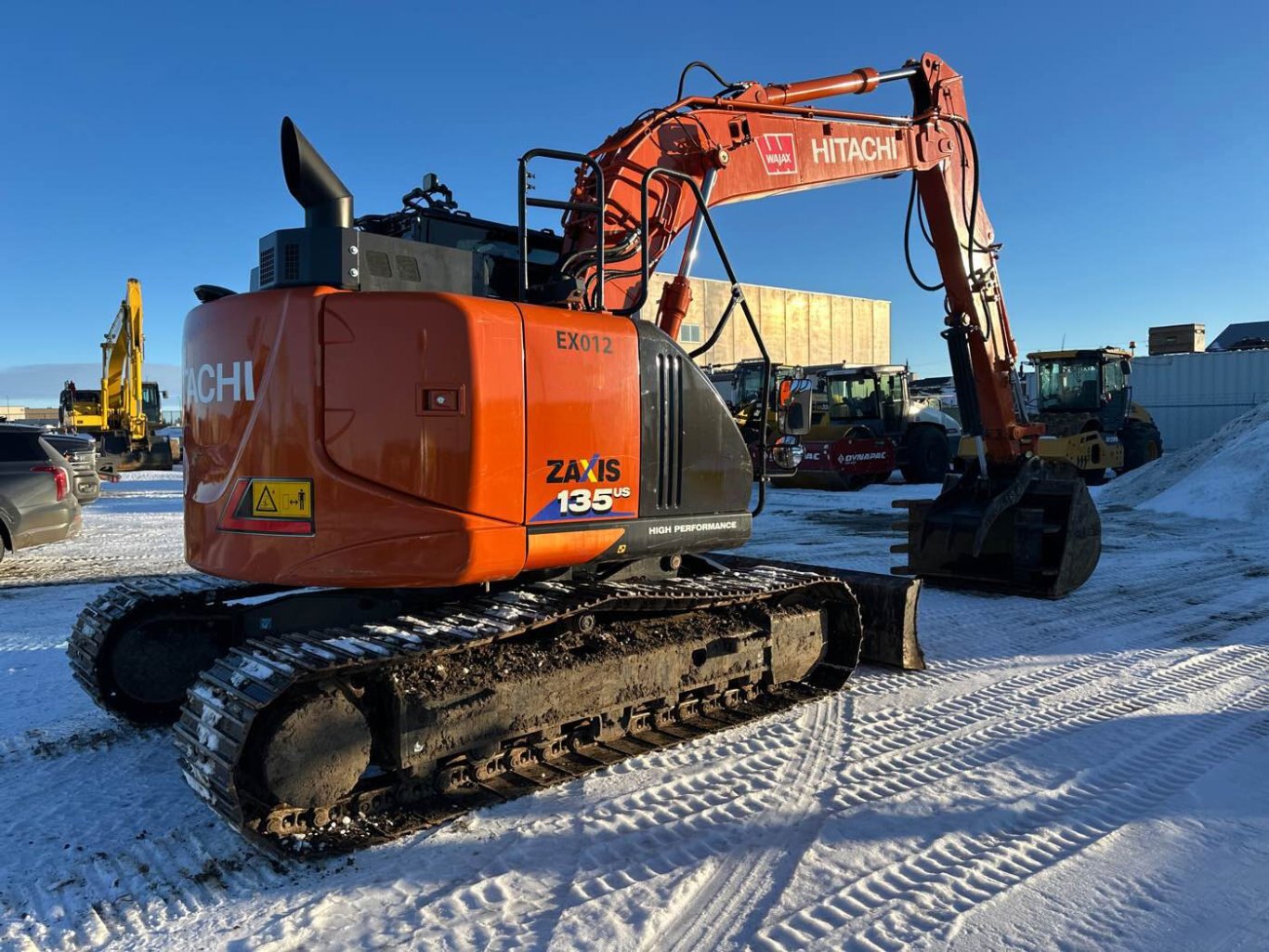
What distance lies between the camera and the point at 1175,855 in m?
3.20

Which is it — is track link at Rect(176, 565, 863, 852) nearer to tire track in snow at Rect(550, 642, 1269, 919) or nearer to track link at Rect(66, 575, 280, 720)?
tire track in snow at Rect(550, 642, 1269, 919)

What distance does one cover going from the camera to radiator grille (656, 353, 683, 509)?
4.23m

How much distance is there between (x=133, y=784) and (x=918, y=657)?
14.1 feet

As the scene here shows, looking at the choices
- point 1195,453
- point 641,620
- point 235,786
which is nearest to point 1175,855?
point 641,620

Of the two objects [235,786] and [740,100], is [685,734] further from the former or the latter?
[740,100]

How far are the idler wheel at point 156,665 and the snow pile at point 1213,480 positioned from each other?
14561 millimetres

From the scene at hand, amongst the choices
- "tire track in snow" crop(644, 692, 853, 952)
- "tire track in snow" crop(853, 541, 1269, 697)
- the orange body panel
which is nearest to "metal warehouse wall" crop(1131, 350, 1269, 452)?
"tire track in snow" crop(853, 541, 1269, 697)

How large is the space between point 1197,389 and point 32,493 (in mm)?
33173

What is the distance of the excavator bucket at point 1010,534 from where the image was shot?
301 inches

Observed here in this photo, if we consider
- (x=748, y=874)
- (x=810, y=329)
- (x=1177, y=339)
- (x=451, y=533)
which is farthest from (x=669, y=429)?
(x=810, y=329)

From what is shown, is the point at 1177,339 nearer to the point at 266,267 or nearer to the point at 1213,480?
the point at 1213,480

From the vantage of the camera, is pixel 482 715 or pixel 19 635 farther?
pixel 19 635

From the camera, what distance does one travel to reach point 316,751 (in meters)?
3.27

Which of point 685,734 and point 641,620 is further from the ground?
point 641,620
